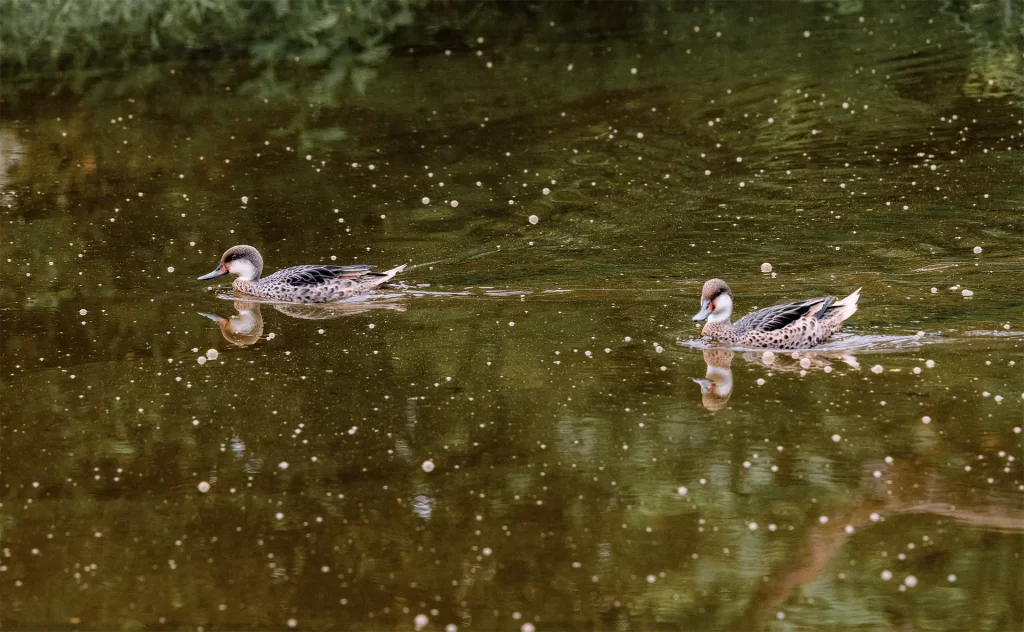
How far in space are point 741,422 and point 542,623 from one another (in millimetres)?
2345

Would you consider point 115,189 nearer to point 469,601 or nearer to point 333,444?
point 333,444

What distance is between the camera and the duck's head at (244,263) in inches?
437

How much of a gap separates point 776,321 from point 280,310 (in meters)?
3.80

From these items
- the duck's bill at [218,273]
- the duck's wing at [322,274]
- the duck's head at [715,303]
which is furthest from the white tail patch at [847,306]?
the duck's bill at [218,273]

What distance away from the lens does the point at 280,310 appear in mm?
10906

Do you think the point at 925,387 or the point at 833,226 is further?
the point at 833,226

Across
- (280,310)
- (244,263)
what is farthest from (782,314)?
(244,263)

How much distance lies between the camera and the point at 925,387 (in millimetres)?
8648

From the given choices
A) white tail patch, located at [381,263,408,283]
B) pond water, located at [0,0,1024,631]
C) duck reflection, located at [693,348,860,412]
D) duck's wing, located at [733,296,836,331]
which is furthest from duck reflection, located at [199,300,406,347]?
duck's wing, located at [733,296,836,331]

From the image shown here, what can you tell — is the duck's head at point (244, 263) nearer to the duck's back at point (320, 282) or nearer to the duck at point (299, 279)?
the duck at point (299, 279)

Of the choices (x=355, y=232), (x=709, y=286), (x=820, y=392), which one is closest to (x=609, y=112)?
(x=355, y=232)

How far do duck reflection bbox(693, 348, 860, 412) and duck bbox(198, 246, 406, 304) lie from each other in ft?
9.03

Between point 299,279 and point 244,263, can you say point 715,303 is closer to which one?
point 299,279

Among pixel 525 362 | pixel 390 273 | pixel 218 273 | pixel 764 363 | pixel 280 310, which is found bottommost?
pixel 764 363
